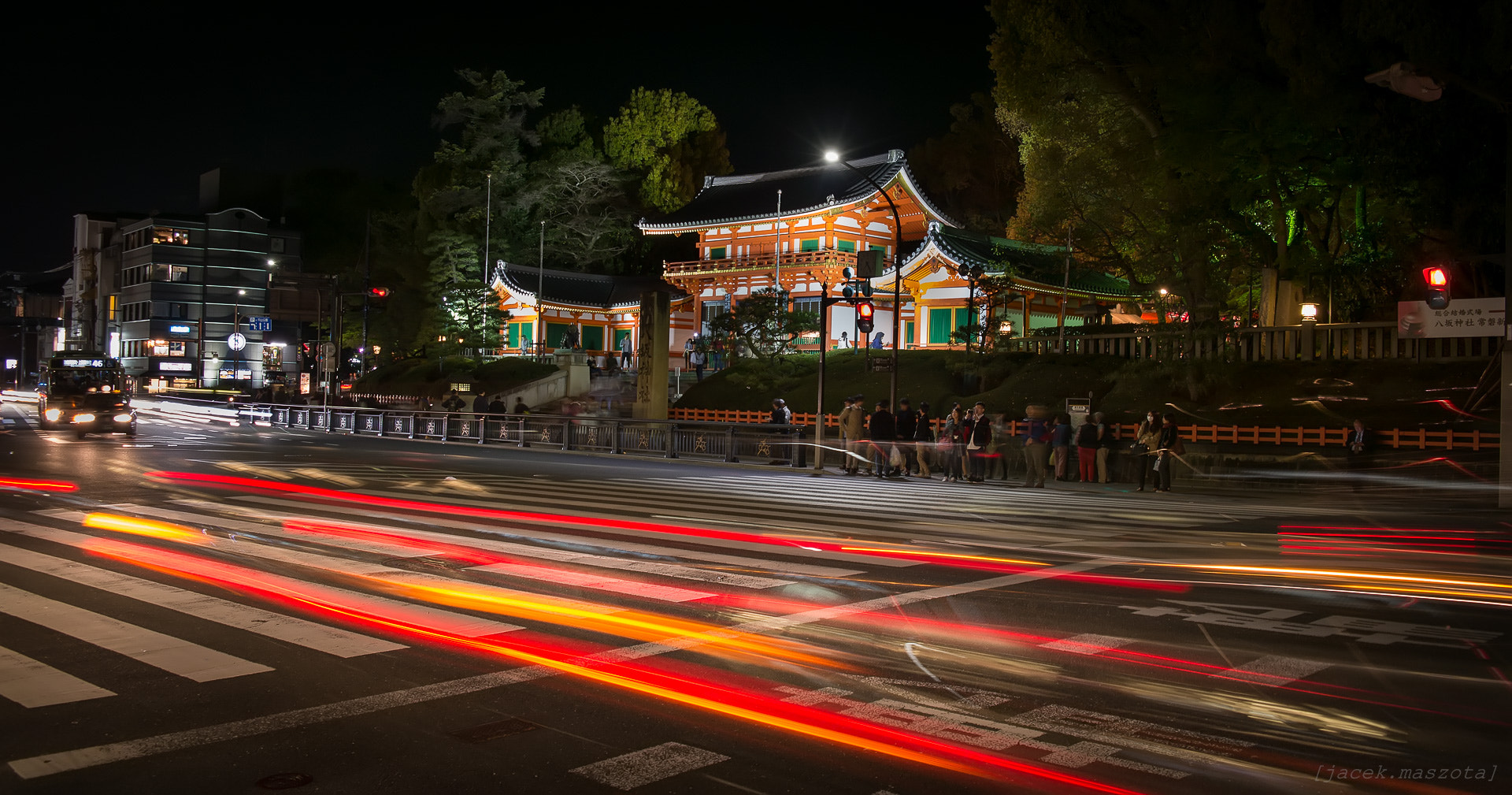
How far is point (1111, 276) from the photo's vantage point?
4828cm

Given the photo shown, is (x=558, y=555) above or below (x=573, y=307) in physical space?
below

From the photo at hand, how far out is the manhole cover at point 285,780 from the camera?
4117 mm

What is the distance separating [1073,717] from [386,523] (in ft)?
30.5

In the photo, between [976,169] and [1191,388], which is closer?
[1191,388]

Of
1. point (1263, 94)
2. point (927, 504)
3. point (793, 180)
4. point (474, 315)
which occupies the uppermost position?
point (793, 180)

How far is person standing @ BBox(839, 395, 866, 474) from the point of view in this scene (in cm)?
2341

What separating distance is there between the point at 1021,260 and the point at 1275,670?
37.0 meters

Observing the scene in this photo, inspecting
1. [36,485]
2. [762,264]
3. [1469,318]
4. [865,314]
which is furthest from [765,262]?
[36,485]

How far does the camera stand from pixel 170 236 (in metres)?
84.5

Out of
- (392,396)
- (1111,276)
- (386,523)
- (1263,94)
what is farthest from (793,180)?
(386,523)

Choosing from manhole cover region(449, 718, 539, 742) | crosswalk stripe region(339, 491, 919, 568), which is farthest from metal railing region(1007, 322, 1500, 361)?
manhole cover region(449, 718, 539, 742)

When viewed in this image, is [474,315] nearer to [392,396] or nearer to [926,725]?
[392,396]

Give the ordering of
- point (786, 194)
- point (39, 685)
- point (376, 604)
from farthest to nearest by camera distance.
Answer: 1. point (786, 194)
2. point (376, 604)
3. point (39, 685)

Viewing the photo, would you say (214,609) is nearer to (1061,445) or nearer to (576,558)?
(576,558)
